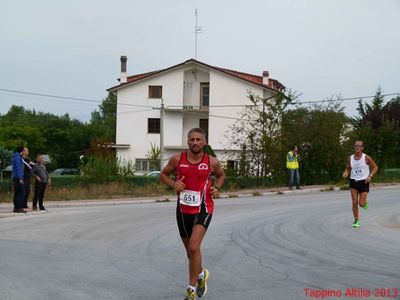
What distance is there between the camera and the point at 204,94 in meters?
54.5

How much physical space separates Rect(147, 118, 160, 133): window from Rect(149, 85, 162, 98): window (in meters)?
2.13

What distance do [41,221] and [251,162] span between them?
1468cm

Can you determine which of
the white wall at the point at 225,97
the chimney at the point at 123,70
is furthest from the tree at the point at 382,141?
the chimney at the point at 123,70

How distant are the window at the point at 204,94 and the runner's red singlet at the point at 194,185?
1878 inches

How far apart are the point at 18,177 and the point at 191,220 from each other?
10.1 meters

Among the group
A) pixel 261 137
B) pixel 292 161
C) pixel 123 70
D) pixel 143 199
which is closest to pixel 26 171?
pixel 143 199

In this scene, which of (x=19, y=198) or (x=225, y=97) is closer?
(x=19, y=198)

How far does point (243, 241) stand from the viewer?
10438 mm

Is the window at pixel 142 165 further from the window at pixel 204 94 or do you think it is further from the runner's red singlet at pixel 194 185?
the runner's red singlet at pixel 194 185

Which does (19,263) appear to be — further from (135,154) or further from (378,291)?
(135,154)

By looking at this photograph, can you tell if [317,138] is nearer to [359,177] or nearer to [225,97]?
[359,177]

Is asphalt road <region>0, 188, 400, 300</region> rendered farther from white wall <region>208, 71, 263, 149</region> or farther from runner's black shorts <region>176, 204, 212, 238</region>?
white wall <region>208, 71, 263, 149</region>

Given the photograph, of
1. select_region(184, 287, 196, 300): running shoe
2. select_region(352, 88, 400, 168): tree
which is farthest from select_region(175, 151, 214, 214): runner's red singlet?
select_region(352, 88, 400, 168): tree

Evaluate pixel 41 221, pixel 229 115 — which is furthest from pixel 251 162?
pixel 229 115
